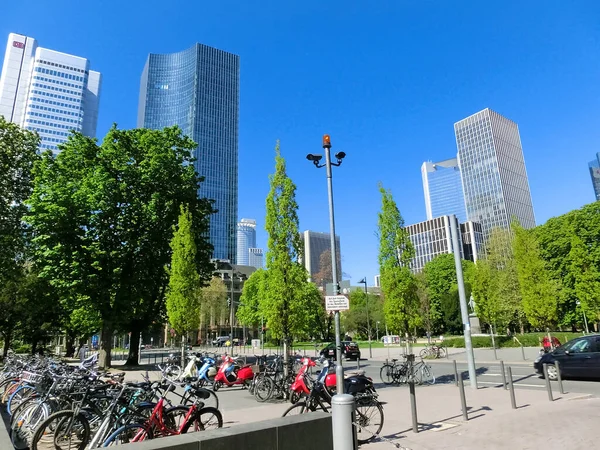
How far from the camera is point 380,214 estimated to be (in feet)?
54.7

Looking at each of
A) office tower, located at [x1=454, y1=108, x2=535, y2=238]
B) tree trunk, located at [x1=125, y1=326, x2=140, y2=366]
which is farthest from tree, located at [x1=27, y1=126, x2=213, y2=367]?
office tower, located at [x1=454, y1=108, x2=535, y2=238]

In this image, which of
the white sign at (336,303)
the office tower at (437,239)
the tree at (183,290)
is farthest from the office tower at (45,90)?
the white sign at (336,303)

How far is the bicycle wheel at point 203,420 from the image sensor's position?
20.1 feet

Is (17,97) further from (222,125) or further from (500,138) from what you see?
(500,138)

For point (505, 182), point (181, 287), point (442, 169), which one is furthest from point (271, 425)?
point (442, 169)

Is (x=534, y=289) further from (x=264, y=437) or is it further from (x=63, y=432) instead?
(x=63, y=432)

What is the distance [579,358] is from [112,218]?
2245 cm

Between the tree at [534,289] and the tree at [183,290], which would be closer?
the tree at [183,290]

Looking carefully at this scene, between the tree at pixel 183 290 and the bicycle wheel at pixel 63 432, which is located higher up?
the tree at pixel 183 290

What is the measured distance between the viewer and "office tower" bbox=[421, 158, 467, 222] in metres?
172

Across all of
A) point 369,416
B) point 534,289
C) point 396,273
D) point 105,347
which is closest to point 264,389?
point 369,416

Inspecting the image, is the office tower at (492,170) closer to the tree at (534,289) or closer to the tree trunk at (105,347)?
the tree at (534,289)

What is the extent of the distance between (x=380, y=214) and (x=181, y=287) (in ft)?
33.6

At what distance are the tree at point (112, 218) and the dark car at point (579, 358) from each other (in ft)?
63.8
